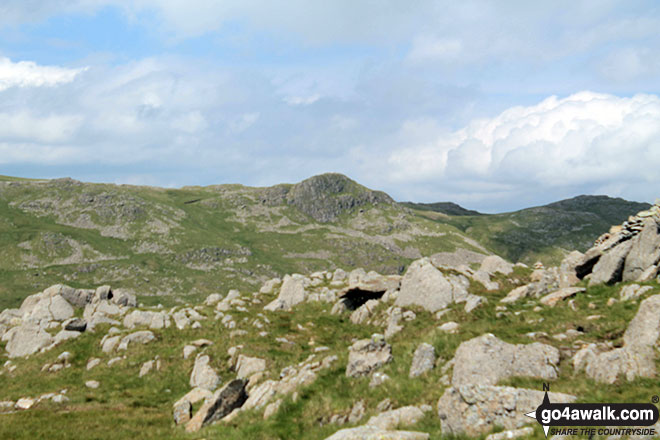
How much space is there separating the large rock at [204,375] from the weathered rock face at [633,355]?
2060 centimetres

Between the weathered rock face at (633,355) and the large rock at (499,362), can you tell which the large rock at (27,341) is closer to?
the large rock at (499,362)

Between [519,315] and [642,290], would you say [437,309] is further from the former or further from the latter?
[642,290]

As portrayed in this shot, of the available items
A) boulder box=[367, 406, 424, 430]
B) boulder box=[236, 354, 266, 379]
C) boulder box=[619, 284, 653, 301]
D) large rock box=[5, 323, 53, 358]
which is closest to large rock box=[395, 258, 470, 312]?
boulder box=[619, 284, 653, 301]

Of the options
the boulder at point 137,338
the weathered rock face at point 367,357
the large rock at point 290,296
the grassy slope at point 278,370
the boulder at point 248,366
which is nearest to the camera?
the grassy slope at point 278,370

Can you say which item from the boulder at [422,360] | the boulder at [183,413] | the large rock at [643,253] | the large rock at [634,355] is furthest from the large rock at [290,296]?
the large rock at [634,355]

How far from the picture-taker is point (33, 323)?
4044cm

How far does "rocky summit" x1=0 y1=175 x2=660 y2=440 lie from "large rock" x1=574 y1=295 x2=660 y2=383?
51 millimetres

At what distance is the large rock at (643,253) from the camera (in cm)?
2486

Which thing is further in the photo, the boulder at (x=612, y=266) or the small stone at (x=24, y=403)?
the boulder at (x=612, y=266)

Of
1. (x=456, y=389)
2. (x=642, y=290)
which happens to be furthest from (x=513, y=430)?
(x=642, y=290)

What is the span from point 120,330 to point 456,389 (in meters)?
36.1

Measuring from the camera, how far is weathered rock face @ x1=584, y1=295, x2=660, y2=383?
39.9 ft

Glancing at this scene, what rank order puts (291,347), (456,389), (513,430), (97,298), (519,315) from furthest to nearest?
(97,298) → (291,347) → (519,315) → (456,389) → (513,430)

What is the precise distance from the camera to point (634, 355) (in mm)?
12562
